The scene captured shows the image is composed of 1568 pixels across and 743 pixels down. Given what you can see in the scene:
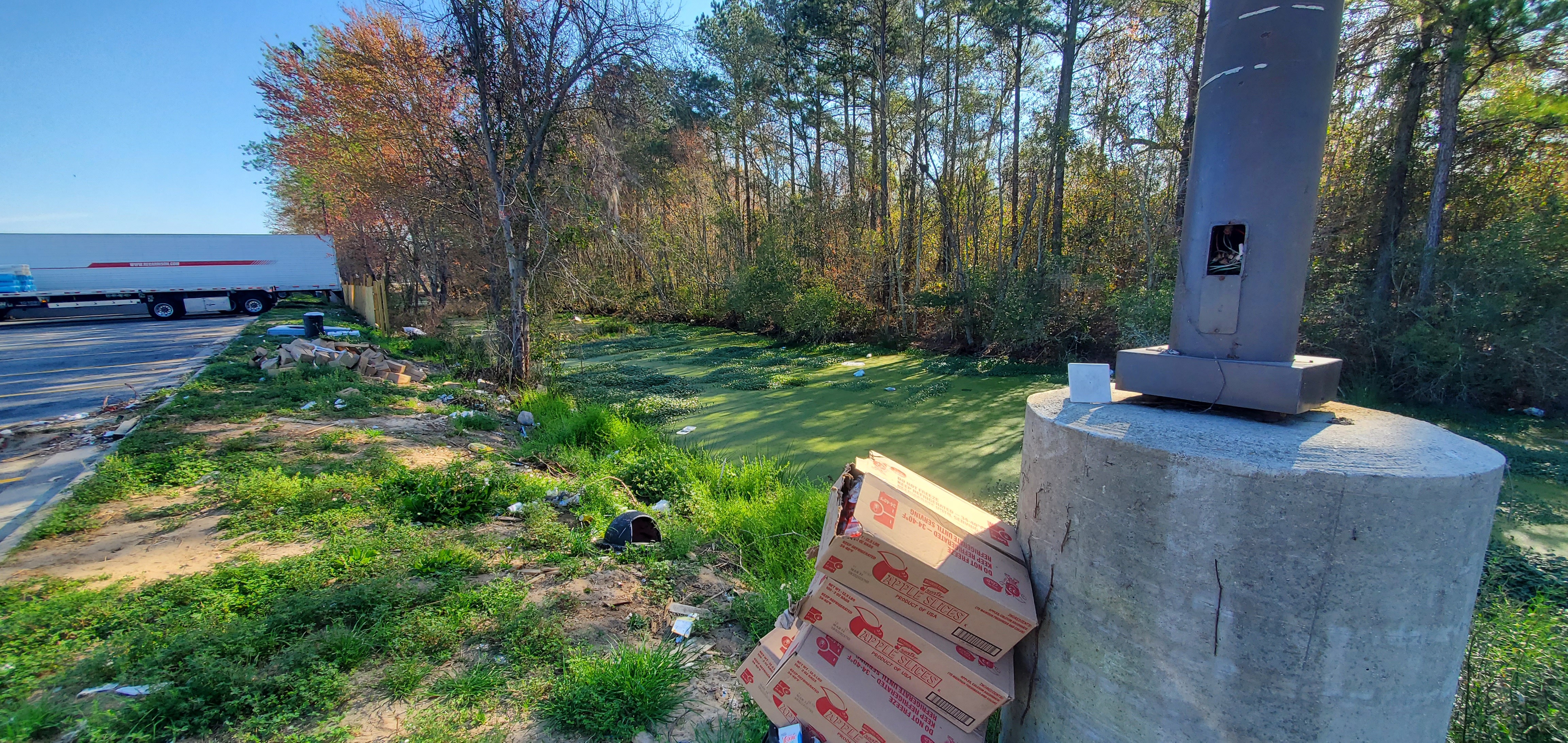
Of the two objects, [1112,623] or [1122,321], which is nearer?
[1112,623]

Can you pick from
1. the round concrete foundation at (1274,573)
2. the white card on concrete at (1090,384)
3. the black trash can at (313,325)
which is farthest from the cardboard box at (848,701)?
the black trash can at (313,325)

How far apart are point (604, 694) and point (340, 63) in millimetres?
14016

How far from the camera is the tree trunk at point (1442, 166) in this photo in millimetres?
5297

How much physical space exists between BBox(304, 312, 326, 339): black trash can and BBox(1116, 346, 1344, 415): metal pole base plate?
1149 centimetres

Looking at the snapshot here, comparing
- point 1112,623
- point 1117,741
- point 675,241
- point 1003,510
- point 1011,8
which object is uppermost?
point 1011,8

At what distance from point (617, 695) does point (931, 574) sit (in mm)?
1164

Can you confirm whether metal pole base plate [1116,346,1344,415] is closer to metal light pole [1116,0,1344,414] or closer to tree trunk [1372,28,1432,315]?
metal light pole [1116,0,1344,414]

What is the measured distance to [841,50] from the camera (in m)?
11.9

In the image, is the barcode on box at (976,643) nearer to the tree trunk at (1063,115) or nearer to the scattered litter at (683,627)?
the scattered litter at (683,627)

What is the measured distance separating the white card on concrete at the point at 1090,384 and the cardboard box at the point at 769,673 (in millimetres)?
943

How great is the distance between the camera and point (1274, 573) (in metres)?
1.01

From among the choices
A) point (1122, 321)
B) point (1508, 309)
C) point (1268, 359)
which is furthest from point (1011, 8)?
point (1268, 359)

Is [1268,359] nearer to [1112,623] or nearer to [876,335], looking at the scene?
[1112,623]

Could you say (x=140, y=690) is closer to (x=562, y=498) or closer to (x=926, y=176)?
(x=562, y=498)
